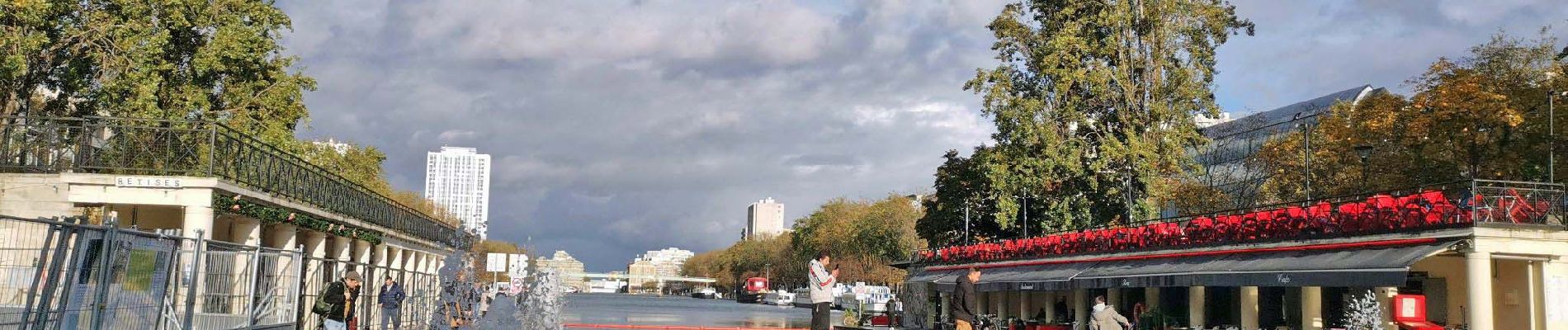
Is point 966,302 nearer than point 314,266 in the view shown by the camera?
Yes

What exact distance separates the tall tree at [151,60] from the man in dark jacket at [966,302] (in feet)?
73.4

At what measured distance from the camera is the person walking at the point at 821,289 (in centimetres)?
1878

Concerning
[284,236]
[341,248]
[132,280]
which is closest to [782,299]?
[341,248]

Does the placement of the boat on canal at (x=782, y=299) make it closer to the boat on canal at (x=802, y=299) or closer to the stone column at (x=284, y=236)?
the boat on canal at (x=802, y=299)

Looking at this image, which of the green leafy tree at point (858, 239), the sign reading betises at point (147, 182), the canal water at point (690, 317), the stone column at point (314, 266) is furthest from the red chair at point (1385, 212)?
the green leafy tree at point (858, 239)

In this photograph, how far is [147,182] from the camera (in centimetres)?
2223

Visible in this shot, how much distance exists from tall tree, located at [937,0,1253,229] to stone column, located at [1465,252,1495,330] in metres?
19.0

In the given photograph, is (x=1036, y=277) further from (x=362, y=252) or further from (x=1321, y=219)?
(x=362, y=252)

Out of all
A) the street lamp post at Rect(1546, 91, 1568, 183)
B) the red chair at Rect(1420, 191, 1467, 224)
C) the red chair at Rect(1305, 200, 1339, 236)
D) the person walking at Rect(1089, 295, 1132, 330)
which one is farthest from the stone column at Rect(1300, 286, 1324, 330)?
the street lamp post at Rect(1546, 91, 1568, 183)

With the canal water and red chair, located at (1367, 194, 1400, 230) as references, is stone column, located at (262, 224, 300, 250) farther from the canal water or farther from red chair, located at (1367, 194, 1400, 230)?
red chair, located at (1367, 194, 1400, 230)

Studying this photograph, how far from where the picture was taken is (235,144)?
2659cm

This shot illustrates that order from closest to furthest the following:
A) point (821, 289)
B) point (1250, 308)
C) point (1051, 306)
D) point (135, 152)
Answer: point (821, 289), point (135, 152), point (1250, 308), point (1051, 306)

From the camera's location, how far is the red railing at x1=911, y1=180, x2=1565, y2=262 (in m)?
22.8

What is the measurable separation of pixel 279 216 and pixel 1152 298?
20.6 m
